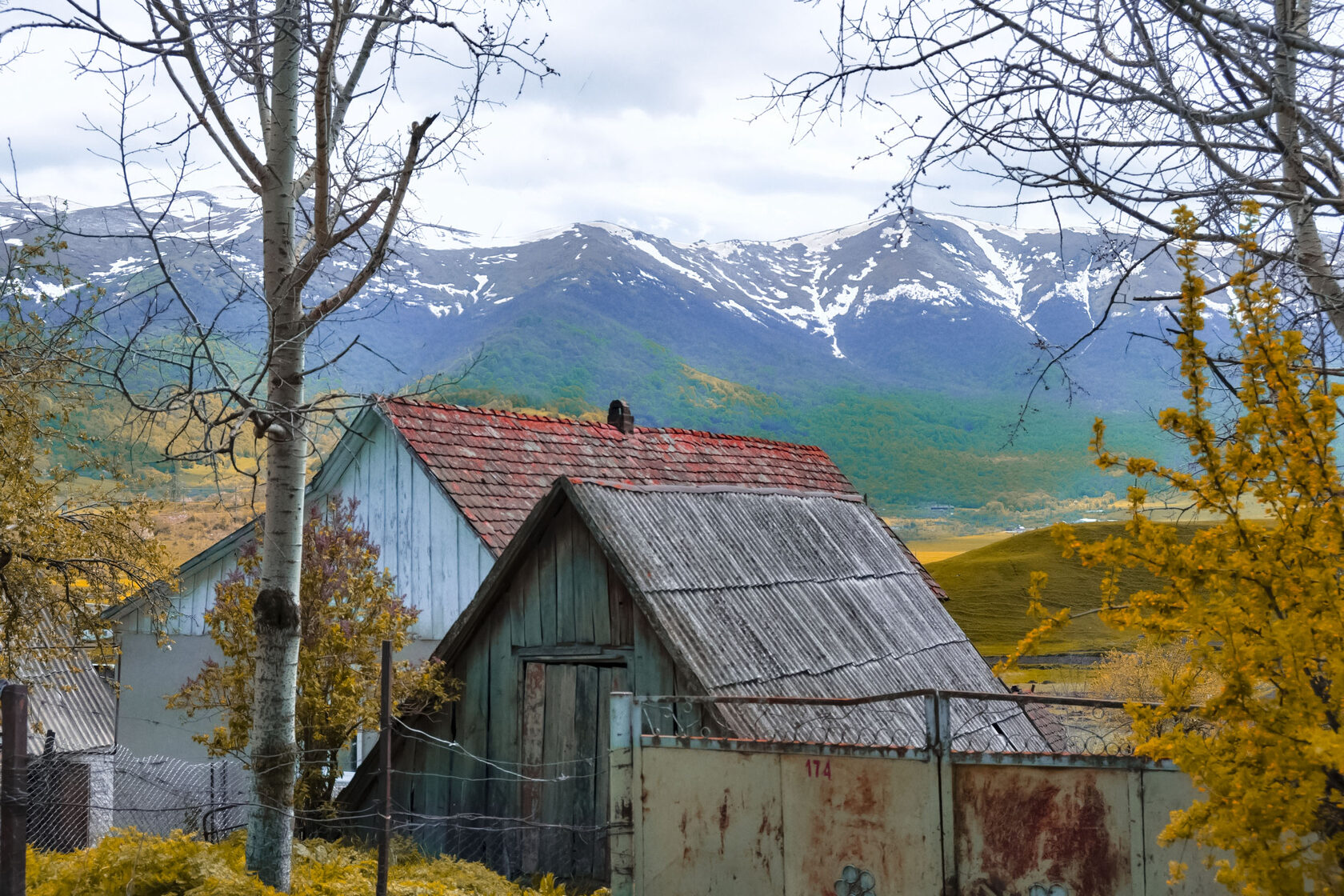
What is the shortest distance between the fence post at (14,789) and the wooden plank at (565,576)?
468 centimetres

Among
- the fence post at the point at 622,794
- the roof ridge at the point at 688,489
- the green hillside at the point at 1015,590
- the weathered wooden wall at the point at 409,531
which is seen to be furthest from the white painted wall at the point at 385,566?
the green hillside at the point at 1015,590

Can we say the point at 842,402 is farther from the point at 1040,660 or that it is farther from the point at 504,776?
the point at 504,776

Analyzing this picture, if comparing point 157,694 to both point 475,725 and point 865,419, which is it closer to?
point 475,725

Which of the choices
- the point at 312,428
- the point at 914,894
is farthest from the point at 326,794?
the point at 914,894

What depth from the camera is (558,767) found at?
9422mm

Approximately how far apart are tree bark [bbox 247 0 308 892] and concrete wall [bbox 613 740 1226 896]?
8.02ft

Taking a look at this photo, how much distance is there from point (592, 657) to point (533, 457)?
6.19m

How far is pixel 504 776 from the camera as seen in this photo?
382 inches

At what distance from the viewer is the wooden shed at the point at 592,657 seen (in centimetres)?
898

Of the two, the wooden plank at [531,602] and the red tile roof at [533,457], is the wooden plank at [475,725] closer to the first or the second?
the wooden plank at [531,602]

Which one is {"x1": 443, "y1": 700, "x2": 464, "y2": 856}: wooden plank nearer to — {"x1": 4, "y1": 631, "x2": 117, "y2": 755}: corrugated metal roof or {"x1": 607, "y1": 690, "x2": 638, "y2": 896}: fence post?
{"x1": 607, "y1": 690, "x2": 638, "y2": 896}: fence post

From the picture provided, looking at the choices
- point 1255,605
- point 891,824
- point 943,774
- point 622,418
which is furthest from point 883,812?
point 622,418

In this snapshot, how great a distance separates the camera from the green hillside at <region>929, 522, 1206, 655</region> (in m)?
55.8

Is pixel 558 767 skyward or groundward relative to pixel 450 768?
skyward
